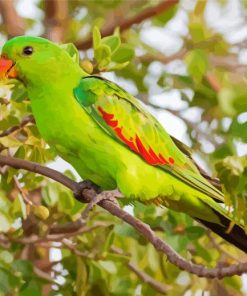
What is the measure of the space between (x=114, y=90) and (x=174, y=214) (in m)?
0.36

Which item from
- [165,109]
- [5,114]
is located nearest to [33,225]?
[5,114]

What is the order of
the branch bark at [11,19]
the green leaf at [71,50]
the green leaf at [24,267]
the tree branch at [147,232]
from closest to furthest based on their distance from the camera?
1. the tree branch at [147,232]
2. the green leaf at [71,50]
3. the green leaf at [24,267]
4. the branch bark at [11,19]

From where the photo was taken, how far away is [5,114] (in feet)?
4.74

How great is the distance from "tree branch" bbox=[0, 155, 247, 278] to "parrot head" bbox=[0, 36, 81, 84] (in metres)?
0.16

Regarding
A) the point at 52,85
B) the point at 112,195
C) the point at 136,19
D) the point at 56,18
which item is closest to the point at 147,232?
the point at 112,195

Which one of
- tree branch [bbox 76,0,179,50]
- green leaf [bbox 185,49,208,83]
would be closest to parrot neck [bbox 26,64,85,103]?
green leaf [bbox 185,49,208,83]

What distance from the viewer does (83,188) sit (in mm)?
1435

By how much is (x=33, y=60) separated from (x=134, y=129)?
0.72 ft

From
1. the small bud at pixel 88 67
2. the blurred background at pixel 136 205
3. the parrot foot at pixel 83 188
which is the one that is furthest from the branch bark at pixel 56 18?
the parrot foot at pixel 83 188

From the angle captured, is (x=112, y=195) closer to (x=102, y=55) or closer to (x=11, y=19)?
(x=102, y=55)

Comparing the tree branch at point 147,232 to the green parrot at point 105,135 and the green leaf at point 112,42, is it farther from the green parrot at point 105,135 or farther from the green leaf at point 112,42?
the green leaf at point 112,42

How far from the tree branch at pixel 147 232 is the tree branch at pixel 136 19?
2.84 feet

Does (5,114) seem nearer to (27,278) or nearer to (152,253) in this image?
(27,278)

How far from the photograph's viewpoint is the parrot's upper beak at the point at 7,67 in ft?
4.49
